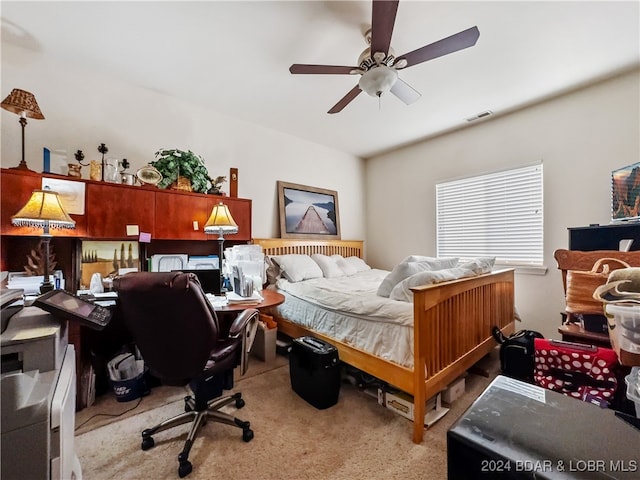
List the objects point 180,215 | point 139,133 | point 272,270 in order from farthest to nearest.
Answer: point 272,270
point 139,133
point 180,215

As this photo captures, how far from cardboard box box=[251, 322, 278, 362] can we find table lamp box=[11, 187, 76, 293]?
5.53 ft

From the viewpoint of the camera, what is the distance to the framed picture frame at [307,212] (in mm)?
3807

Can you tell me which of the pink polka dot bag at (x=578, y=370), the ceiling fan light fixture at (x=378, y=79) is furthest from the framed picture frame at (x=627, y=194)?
the ceiling fan light fixture at (x=378, y=79)

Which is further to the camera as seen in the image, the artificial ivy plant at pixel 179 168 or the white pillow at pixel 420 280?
the artificial ivy plant at pixel 179 168

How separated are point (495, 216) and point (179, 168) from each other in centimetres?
Answer: 368

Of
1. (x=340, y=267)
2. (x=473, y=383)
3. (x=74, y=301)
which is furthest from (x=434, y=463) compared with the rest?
(x=340, y=267)

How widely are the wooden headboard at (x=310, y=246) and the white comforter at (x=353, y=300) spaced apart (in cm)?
55

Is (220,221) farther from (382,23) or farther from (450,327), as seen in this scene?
(450,327)

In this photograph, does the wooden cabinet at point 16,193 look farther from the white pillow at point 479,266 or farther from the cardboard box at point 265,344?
the white pillow at point 479,266

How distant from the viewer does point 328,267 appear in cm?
352

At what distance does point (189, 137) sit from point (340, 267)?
2.43 metres

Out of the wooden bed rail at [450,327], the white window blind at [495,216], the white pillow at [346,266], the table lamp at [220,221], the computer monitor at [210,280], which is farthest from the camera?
the white pillow at [346,266]

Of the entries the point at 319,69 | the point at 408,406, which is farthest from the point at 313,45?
the point at 408,406

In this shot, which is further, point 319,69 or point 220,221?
point 220,221
